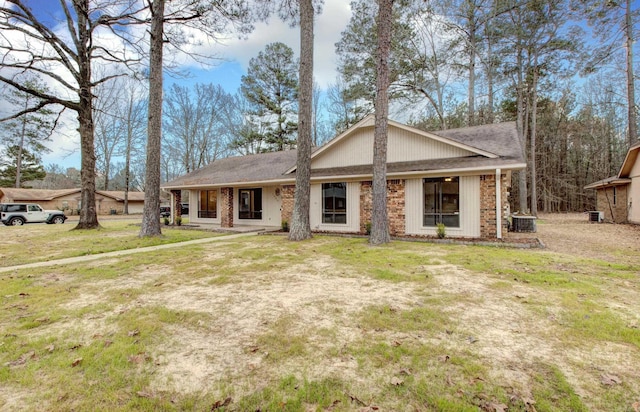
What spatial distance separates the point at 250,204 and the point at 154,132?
6491 millimetres

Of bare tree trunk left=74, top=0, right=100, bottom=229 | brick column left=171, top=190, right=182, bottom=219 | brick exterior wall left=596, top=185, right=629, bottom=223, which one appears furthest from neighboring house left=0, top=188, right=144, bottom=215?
brick exterior wall left=596, top=185, right=629, bottom=223

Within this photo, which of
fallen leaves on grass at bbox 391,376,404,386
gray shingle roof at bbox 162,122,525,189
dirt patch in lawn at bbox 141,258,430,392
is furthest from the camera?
gray shingle roof at bbox 162,122,525,189

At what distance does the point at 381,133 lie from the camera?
368 inches

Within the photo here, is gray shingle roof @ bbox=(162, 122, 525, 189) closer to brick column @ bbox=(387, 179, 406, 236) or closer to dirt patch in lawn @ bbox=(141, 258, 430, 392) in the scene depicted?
brick column @ bbox=(387, 179, 406, 236)

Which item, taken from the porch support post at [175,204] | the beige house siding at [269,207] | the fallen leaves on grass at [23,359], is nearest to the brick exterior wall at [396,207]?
the beige house siding at [269,207]

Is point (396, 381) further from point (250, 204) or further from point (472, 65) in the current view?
point (472, 65)

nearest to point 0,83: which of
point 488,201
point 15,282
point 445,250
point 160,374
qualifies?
point 15,282

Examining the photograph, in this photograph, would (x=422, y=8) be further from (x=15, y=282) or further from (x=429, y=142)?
(x=15, y=282)

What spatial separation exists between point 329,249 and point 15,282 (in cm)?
654

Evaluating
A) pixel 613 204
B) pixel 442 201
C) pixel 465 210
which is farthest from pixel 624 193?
pixel 442 201

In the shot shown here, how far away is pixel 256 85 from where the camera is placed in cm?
2605

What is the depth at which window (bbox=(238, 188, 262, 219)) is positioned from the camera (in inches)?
637

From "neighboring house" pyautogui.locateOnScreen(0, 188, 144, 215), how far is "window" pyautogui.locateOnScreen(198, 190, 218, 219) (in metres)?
23.4

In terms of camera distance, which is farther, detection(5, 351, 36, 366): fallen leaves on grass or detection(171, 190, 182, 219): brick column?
detection(171, 190, 182, 219): brick column
